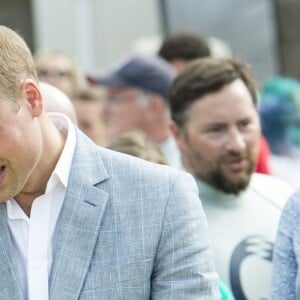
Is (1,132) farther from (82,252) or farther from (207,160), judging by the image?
(207,160)

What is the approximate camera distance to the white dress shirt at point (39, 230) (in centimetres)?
309

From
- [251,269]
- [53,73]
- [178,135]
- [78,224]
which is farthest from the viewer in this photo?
[53,73]

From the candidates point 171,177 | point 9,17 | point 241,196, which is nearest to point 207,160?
point 241,196

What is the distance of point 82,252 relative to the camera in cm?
310

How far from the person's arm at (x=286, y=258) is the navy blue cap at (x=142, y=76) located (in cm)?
250

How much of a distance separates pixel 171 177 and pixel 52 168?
345mm

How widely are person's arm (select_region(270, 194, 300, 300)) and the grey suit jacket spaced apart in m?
0.30

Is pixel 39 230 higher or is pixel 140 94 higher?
pixel 39 230

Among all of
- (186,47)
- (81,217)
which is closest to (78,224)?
(81,217)

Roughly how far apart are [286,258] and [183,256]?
0.43m

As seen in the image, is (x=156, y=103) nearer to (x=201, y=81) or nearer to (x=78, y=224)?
(x=201, y=81)

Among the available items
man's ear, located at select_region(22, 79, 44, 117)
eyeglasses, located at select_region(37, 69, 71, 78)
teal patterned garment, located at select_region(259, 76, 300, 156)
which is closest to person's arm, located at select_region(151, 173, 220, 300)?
man's ear, located at select_region(22, 79, 44, 117)

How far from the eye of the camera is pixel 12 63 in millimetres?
3023

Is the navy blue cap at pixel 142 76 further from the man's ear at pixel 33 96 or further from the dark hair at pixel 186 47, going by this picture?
the man's ear at pixel 33 96
